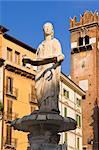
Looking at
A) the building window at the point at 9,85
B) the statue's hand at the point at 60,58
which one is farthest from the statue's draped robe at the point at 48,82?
the building window at the point at 9,85

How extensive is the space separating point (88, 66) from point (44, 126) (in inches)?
2080

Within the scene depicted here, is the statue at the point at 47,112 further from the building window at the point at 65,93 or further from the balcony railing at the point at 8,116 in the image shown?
the building window at the point at 65,93

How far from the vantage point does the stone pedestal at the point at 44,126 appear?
10.6m

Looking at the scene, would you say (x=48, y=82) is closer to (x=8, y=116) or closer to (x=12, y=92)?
(x=8, y=116)

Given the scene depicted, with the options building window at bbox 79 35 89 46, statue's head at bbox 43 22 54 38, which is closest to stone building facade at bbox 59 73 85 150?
building window at bbox 79 35 89 46

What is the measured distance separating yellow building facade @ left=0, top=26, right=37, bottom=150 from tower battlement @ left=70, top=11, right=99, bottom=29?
24.2 metres

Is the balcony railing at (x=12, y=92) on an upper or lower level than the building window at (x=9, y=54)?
lower

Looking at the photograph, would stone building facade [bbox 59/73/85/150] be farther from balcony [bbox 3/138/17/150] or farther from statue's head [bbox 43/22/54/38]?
statue's head [bbox 43/22/54/38]

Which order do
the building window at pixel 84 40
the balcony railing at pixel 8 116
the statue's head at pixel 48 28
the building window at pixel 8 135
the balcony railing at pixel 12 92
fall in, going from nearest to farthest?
1. the statue's head at pixel 48 28
2. the building window at pixel 8 135
3. the balcony railing at pixel 8 116
4. the balcony railing at pixel 12 92
5. the building window at pixel 84 40

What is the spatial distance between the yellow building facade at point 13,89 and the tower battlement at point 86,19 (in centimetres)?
2422

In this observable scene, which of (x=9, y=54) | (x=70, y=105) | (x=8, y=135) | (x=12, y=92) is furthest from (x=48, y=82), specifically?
(x=70, y=105)

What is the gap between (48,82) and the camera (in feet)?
36.8

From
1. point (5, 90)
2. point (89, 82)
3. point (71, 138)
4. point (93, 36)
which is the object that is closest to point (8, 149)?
point (5, 90)

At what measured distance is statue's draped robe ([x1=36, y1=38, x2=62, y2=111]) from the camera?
1108 centimetres
